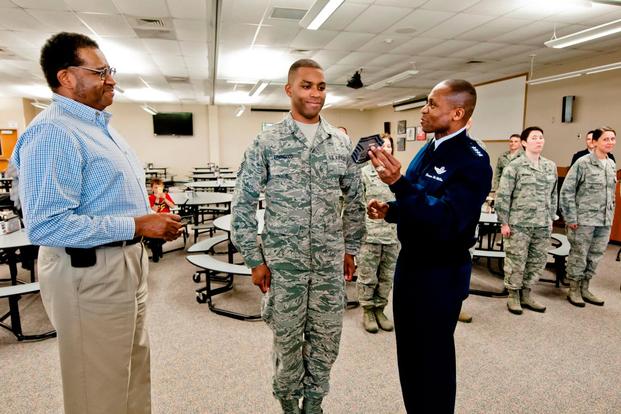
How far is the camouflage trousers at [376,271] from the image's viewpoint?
3.07 metres

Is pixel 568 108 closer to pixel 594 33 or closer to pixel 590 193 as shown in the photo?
pixel 594 33

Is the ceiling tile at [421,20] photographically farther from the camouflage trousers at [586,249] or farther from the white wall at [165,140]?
the white wall at [165,140]

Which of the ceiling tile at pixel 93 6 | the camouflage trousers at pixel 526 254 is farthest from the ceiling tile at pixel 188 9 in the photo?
the camouflage trousers at pixel 526 254

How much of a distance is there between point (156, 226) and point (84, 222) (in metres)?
0.24

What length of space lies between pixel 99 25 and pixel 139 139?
376 inches

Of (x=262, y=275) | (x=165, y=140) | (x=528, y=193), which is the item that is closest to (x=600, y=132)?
(x=528, y=193)

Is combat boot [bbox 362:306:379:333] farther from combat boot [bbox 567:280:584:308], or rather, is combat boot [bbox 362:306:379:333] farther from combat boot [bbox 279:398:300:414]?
combat boot [bbox 567:280:584:308]

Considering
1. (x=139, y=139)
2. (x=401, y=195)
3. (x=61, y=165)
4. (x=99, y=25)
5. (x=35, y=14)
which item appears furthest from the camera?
(x=139, y=139)

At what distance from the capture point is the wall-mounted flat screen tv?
45.8ft

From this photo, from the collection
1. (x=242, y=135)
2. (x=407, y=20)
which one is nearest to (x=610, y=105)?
(x=407, y=20)

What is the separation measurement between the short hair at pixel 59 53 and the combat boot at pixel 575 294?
4.51m

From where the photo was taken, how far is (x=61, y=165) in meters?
1.26

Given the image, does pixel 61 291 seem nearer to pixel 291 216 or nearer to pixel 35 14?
pixel 291 216

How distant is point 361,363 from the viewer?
8.48ft
